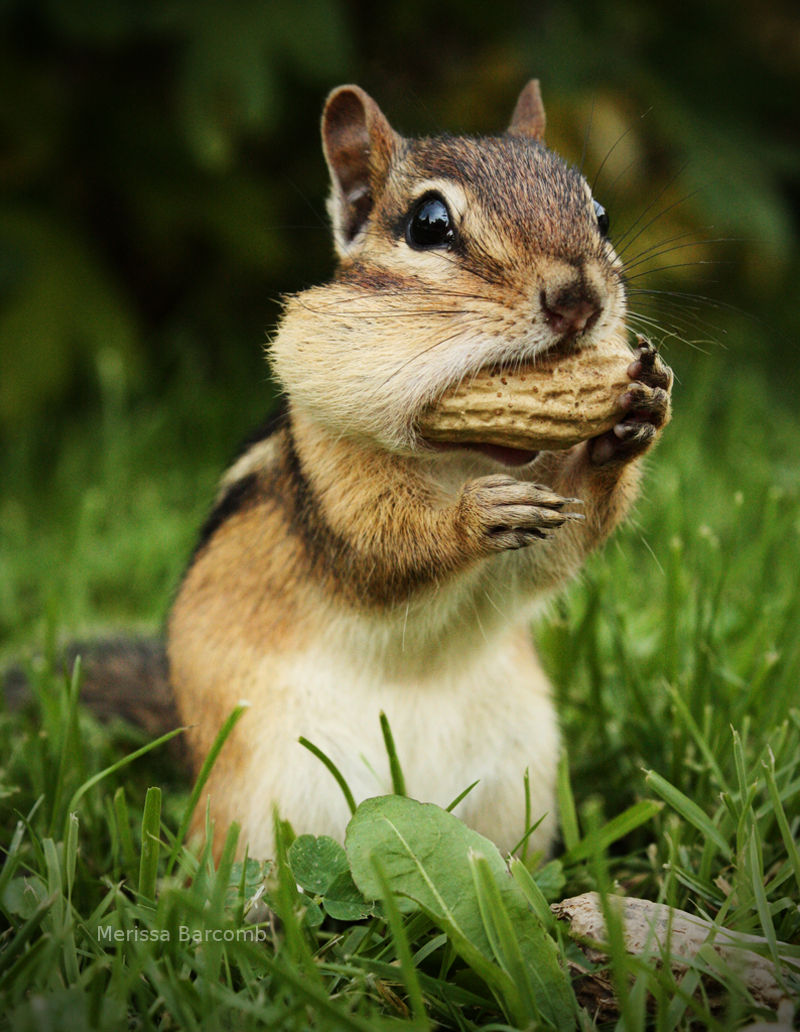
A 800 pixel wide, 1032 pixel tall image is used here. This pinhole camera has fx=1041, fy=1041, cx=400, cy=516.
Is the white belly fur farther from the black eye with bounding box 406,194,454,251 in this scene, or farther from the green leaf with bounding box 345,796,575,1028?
the black eye with bounding box 406,194,454,251

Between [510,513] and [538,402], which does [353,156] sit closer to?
[538,402]

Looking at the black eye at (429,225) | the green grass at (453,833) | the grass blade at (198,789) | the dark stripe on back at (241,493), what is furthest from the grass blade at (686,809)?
the dark stripe on back at (241,493)

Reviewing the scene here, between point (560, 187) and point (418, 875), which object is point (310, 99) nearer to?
point (560, 187)

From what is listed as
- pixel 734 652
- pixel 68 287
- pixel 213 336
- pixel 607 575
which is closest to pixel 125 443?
pixel 68 287

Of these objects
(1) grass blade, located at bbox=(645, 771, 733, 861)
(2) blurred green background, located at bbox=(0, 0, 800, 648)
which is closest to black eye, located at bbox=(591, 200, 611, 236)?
(1) grass blade, located at bbox=(645, 771, 733, 861)

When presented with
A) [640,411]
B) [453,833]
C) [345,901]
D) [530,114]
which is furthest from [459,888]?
[530,114]

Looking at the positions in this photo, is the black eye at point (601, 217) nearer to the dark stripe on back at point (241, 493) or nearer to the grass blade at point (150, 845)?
the dark stripe on back at point (241, 493)
